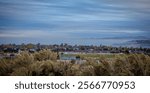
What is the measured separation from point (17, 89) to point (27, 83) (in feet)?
0.64

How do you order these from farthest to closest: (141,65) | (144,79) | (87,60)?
(87,60), (141,65), (144,79)

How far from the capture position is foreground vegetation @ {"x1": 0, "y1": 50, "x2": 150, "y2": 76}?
29.2 feet

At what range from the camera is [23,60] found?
994 centimetres

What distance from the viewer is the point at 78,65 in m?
9.48

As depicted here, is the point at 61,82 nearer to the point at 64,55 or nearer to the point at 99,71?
the point at 99,71

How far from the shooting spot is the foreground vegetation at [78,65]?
29.2 feet

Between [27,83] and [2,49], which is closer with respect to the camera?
[27,83]

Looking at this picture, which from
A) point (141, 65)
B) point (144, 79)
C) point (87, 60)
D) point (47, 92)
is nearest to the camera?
point (47, 92)

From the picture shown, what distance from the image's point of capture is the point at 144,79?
25.6 feet

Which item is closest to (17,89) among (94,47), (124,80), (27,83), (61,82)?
(27,83)

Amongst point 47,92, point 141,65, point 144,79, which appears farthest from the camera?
point 141,65

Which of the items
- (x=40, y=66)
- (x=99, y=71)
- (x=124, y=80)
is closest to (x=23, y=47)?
(x=40, y=66)

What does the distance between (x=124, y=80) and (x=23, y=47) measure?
11.9ft

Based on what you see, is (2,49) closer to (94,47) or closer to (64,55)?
(64,55)
